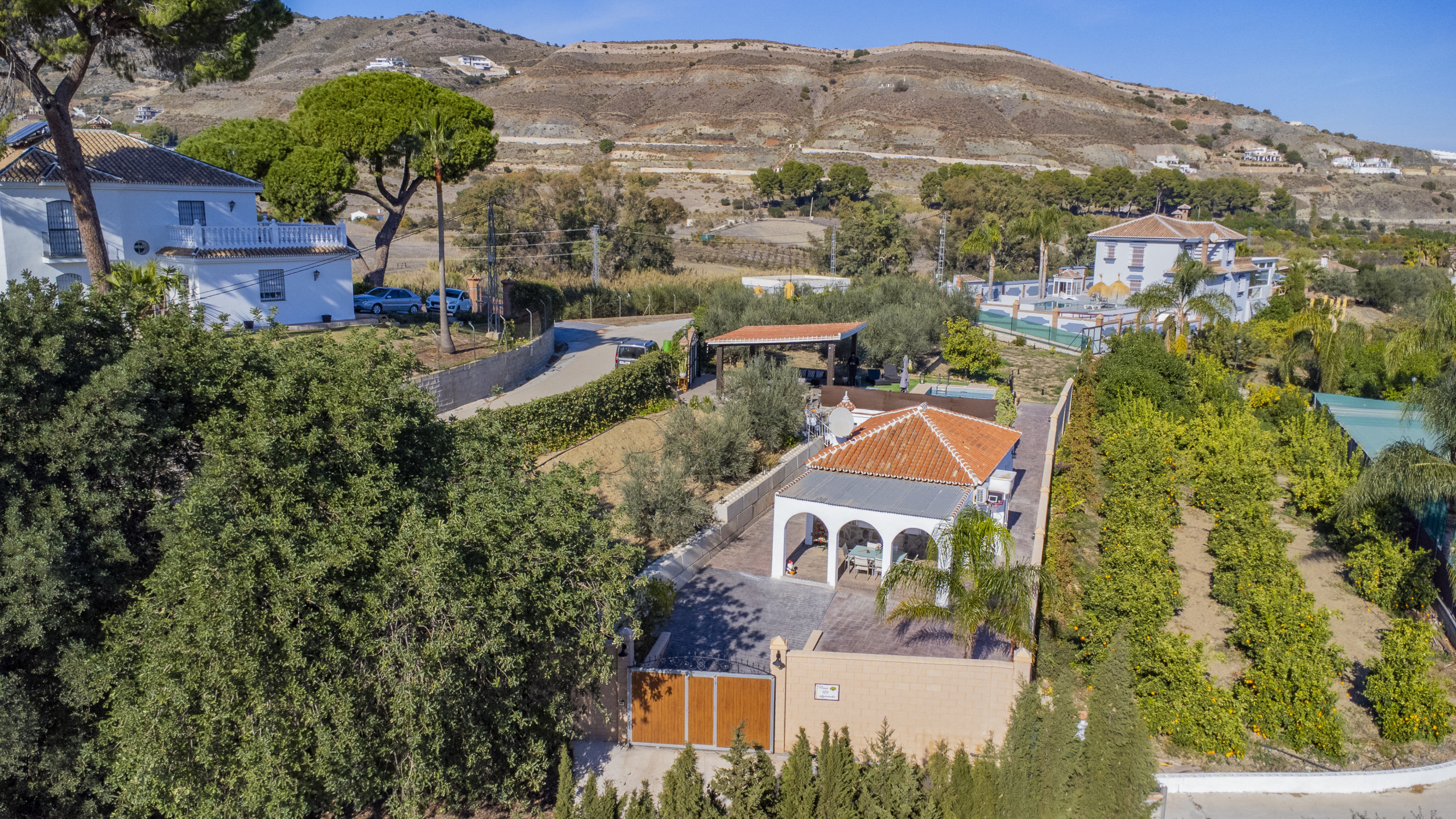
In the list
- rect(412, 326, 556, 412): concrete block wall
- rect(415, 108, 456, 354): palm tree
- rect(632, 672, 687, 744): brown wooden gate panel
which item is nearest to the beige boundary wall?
rect(632, 672, 687, 744): brown wooden gate panel

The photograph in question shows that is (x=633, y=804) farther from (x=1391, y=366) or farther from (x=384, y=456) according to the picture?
(x=1391, y=366)

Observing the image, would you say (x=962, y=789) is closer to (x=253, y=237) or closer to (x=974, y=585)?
(x=974, y=585)

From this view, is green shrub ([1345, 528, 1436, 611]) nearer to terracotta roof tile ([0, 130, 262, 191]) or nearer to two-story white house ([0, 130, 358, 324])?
two-story white house ([0, 130, 358, 324])

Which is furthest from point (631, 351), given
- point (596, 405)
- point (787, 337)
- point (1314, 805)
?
point (1314, 805)

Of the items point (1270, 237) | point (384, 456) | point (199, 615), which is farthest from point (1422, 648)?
point (1270, 237)

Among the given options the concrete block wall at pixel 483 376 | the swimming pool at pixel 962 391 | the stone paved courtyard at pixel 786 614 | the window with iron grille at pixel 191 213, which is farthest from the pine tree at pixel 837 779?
the window with iron grille at pixel 191 213

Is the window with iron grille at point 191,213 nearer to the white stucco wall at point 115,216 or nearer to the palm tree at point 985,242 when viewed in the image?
the white stucco wall at point 115,216
